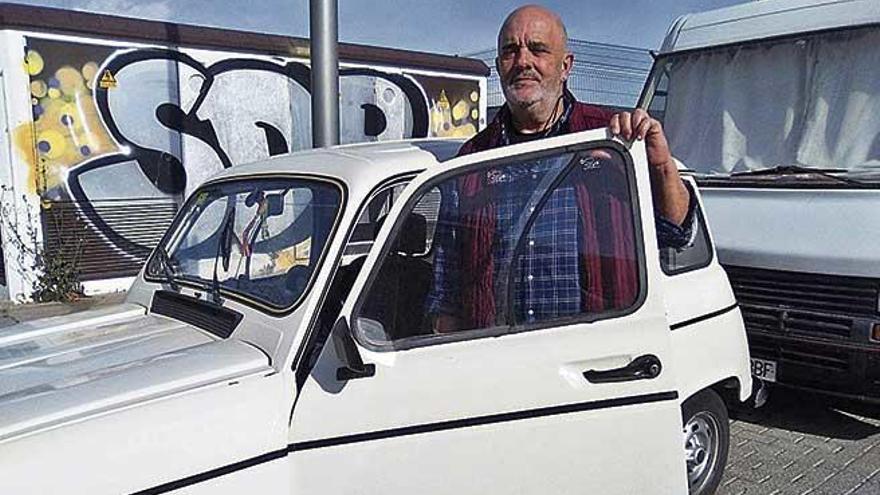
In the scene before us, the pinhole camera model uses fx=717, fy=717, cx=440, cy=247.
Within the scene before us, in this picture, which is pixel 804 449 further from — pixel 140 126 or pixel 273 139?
pixel 140 126

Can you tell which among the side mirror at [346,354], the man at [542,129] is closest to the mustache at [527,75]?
the man at [542,129]

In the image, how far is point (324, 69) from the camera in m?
5.83

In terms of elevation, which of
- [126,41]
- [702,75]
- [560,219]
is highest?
[126,41]

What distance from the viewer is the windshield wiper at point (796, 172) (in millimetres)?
4284

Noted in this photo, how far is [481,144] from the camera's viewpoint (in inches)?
117

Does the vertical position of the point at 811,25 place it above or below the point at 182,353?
above

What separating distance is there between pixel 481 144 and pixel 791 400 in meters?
3.44

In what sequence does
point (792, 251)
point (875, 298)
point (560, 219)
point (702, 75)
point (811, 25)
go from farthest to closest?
point (702, 75) → point (811, 25) → point (792, 251) → point (875, 298) → point (560, 219)

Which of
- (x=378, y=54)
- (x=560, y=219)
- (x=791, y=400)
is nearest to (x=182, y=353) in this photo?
(x=560, y=219)

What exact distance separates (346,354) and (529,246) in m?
0.80

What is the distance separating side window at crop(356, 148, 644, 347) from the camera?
2.39 meters

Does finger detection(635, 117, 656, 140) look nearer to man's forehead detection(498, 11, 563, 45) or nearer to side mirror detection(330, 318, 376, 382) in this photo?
man's forehead detection(498, 11, 563, 45)

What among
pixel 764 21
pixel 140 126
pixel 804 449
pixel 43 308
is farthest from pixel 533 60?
pixel 140 126

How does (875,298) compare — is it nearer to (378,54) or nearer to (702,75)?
(702,75)
